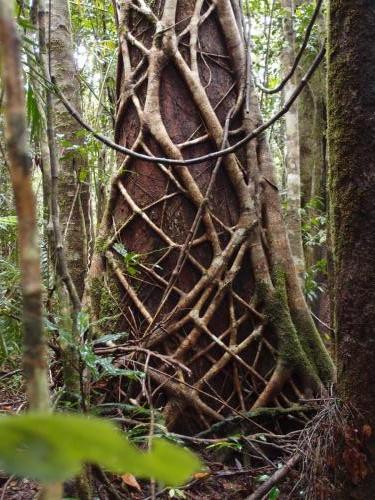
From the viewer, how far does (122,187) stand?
3.66 metres

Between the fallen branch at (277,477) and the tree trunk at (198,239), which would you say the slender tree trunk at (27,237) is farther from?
the tree trunk at (198,239)

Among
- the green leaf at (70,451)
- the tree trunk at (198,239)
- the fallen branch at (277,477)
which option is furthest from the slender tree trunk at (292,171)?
the green leaf at (70,451)

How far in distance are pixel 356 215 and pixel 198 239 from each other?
4.98 feet

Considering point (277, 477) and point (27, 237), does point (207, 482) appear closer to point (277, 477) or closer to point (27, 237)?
point (277, 477)

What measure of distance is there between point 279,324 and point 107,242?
1.33 m

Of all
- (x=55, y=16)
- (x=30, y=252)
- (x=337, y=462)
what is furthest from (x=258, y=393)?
(x=55, y=16)

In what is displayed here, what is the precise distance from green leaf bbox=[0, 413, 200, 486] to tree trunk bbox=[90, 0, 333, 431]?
2.75 m

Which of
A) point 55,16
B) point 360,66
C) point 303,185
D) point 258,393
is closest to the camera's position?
point 360,66

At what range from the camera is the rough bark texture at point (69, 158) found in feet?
13.5

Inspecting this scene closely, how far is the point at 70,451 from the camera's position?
323 mm

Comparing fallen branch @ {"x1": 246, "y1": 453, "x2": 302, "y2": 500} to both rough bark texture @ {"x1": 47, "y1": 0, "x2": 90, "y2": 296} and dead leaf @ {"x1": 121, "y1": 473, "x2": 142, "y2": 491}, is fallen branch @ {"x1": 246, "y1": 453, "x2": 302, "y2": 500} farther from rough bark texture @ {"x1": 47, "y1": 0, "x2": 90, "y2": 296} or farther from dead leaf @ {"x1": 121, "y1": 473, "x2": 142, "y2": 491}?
rough bark texture @ {"x1": 47, "y1": 0, "x2": 90, "y2": 296}

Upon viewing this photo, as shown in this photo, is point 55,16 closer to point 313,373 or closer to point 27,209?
point 313,373

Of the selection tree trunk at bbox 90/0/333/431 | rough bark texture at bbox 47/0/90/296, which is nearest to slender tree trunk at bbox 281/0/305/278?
tree trunk at bbox 90/0/333/431

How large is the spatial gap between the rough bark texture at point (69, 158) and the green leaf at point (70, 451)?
3739 millimetres
